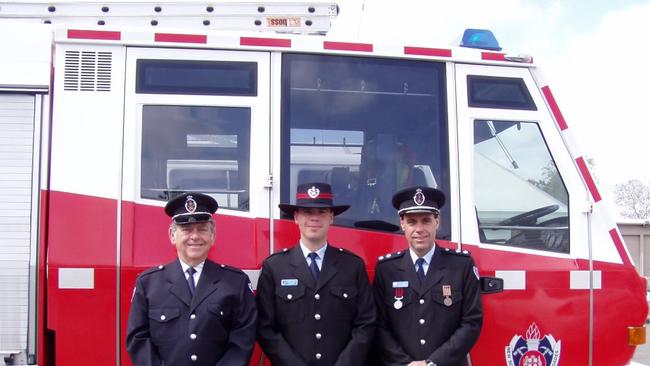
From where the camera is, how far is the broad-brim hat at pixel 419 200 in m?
3.28

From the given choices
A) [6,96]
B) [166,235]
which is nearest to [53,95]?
[6,96]

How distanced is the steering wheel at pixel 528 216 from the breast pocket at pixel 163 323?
1.91 meters

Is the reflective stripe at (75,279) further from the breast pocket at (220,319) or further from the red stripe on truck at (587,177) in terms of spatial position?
the red stripe on truck at (587,177)

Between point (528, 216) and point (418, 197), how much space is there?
868 millimetres

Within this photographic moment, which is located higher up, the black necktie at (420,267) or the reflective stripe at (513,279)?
the black necktie at (420,267)

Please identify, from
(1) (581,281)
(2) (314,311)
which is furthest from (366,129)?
(1) (581,281)

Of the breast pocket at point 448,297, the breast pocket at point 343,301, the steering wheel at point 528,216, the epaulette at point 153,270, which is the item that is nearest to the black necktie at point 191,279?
the epaulette at point 153,270

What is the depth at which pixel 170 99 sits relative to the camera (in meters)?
3.50

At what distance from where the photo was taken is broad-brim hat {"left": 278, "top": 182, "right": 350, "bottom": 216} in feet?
10.5

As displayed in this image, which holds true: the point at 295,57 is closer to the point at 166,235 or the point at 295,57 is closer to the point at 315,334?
the point at 166,235

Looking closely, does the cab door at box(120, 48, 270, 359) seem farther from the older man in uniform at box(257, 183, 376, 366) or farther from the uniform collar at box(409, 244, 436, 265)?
the uniform collar at box(409, 244, 436, 265)

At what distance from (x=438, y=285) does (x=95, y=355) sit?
1.80 meters

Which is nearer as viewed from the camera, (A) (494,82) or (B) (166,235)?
(B) (166,235)

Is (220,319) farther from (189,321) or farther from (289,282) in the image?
(289,282)
